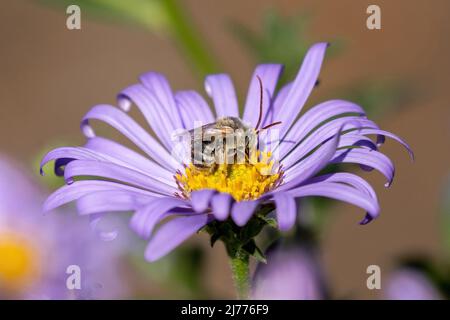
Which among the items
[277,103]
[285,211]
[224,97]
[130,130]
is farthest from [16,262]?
[285,211]

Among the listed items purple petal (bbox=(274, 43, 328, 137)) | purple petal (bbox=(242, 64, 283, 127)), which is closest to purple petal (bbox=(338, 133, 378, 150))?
purple petal (bbox=(274, 43, 328, 137))

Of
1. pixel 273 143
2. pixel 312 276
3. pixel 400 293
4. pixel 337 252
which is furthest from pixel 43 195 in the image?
pixel 337 252

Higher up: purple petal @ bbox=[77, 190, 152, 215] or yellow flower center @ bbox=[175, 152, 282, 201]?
yellow flower center @ bbox=[175, 152, 282, 201]

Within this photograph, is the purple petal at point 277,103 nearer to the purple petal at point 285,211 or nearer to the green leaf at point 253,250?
the green leaf at point 253,250

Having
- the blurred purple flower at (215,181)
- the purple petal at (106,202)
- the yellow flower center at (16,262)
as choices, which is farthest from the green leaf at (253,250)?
the yellow flower center at (16,262)

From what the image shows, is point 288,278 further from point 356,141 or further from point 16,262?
point 16,262

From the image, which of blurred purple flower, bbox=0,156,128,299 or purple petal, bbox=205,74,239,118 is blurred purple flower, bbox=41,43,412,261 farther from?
blurred purple flower, bbox=0,156,128,299
